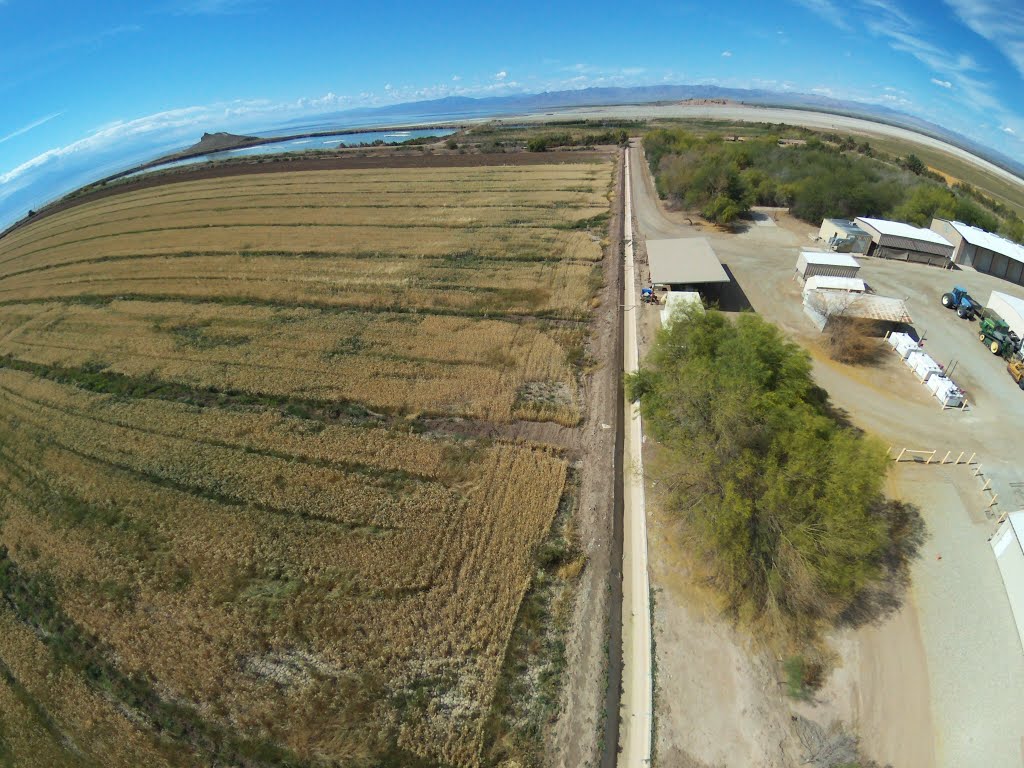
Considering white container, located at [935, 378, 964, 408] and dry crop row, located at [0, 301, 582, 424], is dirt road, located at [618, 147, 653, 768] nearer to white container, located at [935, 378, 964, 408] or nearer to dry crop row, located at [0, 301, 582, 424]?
dry crop row, located at [0, 301, 582, 424]

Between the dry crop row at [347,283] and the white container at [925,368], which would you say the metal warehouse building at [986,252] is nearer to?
the white container at [925,368]

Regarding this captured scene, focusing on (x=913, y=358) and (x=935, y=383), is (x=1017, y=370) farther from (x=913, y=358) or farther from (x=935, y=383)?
(x=935, y=383)

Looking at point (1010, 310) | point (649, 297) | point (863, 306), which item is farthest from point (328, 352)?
point (1010, 310)

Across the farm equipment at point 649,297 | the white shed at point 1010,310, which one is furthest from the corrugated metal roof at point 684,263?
the white shed at point 1010,310

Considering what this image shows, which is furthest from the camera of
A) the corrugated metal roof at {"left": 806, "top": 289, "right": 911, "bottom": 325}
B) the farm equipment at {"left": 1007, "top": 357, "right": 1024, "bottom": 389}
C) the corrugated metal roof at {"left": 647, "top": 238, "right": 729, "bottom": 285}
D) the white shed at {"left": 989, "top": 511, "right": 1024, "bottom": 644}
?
the corrugated metal roof at {"left": 647, "top": 238, "right": 729, "bottom": 285}

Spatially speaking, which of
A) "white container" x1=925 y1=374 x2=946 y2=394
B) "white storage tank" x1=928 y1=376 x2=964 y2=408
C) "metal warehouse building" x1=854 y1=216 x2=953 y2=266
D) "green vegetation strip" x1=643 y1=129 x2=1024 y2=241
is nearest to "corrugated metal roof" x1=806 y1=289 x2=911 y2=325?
"white container" x1=925 y1=374 x2=946 y2=394

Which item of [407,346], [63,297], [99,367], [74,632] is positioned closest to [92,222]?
[63,297]
